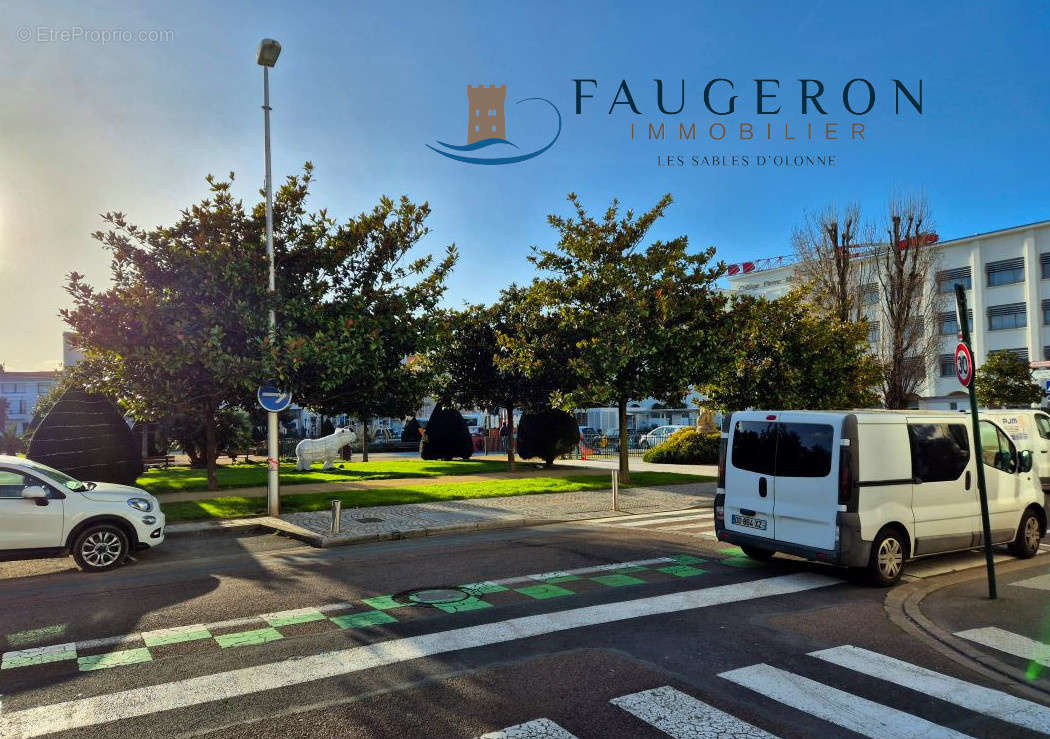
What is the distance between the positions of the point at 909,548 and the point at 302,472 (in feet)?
69.6

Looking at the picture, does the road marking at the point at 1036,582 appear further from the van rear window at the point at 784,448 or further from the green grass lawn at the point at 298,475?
the green grass lawn at the point at 298,475

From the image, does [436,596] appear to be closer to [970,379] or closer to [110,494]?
[110,494]

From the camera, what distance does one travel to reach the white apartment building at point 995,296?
1849 inches

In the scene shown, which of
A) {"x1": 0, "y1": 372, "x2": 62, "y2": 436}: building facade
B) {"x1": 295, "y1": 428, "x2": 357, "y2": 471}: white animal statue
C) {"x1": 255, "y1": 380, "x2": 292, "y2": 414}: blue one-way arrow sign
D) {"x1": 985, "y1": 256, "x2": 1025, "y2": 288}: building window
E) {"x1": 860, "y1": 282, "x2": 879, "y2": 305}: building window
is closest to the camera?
{"x1": 255, "y1": 380, "x2": 292, "y2": 414}: blue one-way arrow sign

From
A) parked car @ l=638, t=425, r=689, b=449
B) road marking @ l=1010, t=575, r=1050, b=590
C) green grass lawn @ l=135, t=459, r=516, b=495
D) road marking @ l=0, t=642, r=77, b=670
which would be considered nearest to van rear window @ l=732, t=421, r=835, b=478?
road marking @ l=1010, t=575, r=1050, b=590

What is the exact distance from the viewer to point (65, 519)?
9.10 m

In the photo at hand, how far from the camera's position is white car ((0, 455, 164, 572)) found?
8.88m

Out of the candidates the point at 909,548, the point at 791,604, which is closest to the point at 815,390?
the point at 909,548

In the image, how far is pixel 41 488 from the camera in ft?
29.7

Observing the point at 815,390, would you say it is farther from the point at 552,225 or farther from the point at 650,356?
the point at 552,225

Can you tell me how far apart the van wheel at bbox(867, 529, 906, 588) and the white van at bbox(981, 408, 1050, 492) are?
10.6 meters

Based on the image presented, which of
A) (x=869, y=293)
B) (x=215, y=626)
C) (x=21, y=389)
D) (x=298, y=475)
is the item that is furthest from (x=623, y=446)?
(x=21, y=389)

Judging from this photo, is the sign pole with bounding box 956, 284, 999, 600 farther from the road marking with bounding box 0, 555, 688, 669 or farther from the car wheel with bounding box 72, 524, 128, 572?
the car wheel with bounding box 72, 524, 128, 572

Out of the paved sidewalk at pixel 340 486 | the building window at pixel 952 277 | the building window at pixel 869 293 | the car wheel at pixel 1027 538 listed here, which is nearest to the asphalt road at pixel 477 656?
the car wheel at pixel 1027 538
